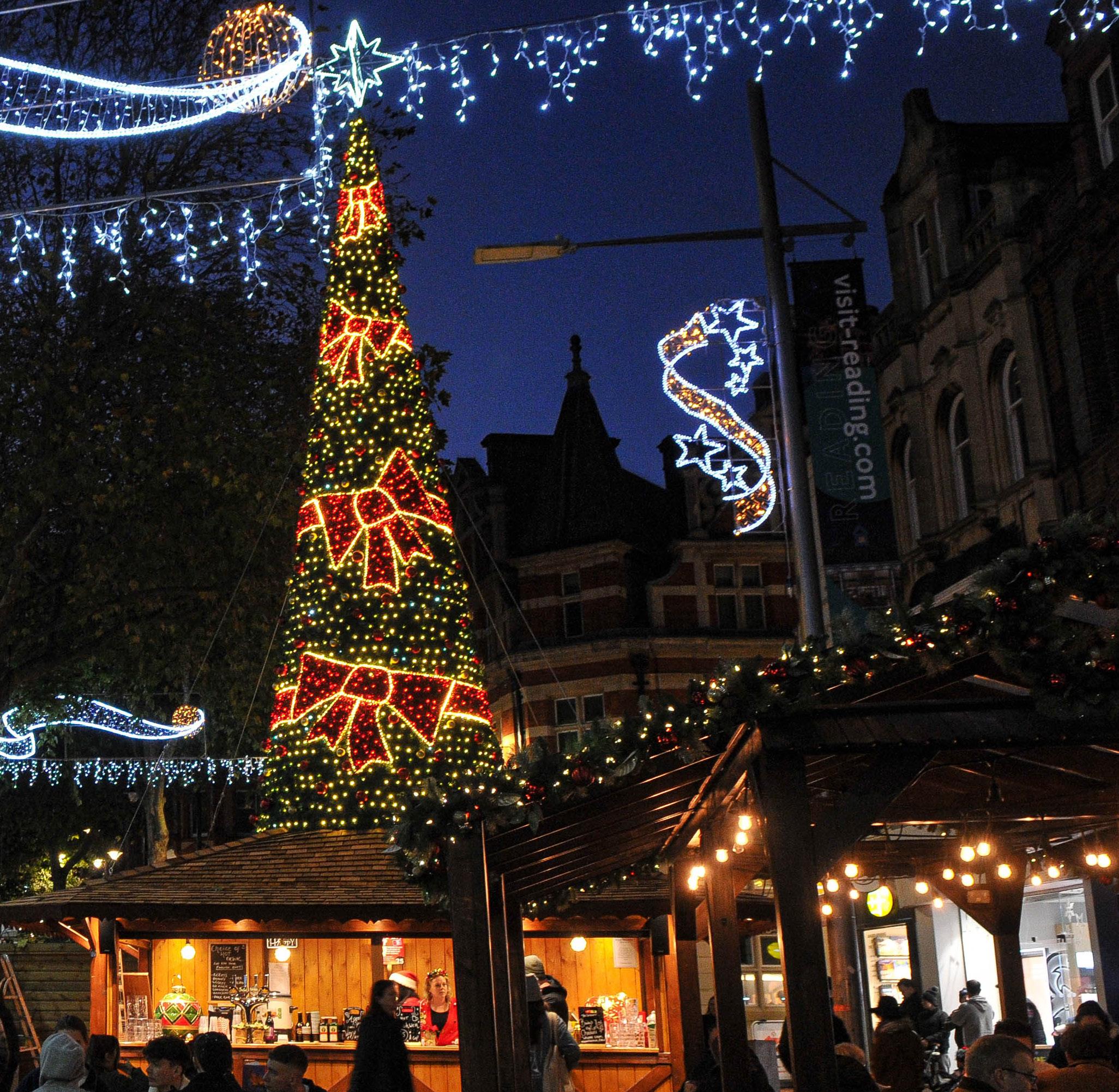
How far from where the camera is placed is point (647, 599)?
128ft

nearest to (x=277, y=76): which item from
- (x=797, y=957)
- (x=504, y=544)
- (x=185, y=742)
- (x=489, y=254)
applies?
(x=489, y=254)

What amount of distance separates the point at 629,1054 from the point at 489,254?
835 cm

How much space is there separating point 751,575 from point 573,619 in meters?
4.96

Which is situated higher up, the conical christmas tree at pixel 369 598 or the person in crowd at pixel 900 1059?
the conical christmas tree at pixel 369 598

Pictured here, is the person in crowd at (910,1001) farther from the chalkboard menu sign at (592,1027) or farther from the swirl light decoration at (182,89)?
the swirl light decoration at (182,89)

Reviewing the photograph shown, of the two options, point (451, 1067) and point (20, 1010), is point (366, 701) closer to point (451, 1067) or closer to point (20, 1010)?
point (451, 1067)

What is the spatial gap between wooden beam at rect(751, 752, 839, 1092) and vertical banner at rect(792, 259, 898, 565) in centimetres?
575

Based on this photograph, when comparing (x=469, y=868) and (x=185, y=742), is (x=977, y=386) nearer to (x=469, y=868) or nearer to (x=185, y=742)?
(x=469, y=868)

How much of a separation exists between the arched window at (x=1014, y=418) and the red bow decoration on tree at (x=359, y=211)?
9.72 metres

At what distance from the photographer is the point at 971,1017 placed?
52.0 feet

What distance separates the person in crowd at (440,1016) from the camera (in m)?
14.8

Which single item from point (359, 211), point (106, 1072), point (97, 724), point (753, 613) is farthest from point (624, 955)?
point (753, 613)

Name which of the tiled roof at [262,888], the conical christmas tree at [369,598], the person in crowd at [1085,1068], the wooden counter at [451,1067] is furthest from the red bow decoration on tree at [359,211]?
the person in crowd at [1085,1068]

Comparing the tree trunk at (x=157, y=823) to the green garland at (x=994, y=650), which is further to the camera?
the tree trunk at (x=157, y=823)
